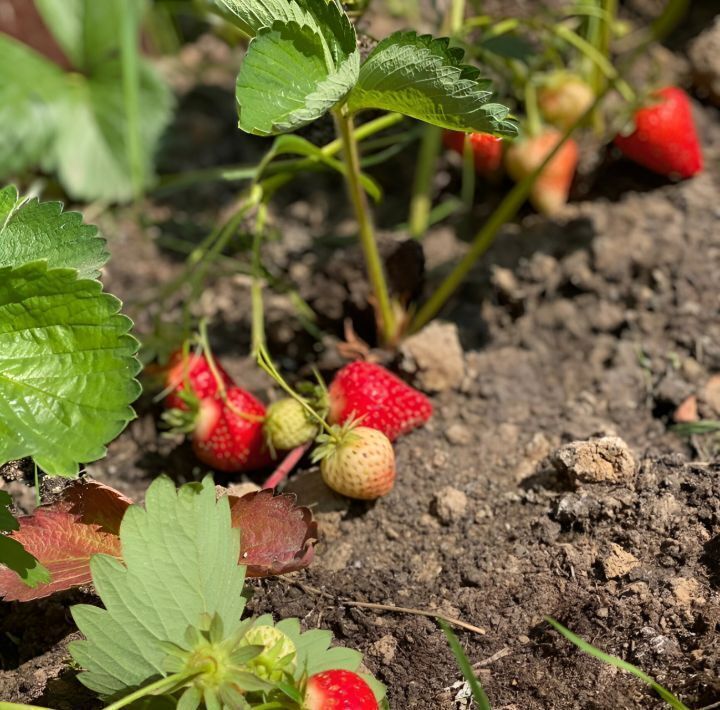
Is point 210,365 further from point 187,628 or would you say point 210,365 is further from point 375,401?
point 187,628

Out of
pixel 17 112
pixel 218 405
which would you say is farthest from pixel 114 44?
pixel 218 405

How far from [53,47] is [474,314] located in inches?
56.7

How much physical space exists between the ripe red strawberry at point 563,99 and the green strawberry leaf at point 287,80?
0.82 metres

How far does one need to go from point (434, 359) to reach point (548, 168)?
19.3 inches

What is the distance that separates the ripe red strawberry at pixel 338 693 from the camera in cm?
90

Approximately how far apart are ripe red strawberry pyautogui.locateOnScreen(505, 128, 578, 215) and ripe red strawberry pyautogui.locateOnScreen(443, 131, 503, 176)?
24 millimetres

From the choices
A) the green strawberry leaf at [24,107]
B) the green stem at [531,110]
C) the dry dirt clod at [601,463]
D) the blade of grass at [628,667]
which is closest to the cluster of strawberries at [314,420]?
the dry dirt clod at [601,463]

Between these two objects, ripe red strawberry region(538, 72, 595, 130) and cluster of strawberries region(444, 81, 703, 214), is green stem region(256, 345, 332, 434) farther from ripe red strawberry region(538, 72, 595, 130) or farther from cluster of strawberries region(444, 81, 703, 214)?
ripe red strawberry region(538, 72, 595, 130)

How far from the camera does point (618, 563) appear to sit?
1.08 meters

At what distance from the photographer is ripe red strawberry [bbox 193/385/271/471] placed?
1.33m

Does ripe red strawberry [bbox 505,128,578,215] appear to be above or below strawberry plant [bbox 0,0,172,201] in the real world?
above

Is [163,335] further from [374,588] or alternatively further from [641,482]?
[641,482]

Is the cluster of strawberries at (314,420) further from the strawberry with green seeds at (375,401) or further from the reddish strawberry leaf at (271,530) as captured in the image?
the reddish strawberry leaf at (271,530)

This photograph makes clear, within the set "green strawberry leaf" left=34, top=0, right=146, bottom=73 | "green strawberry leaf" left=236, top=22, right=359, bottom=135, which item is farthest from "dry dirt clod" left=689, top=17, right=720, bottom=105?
"green strawberry leaf" left=34, top=0, right=146, bottom=73
